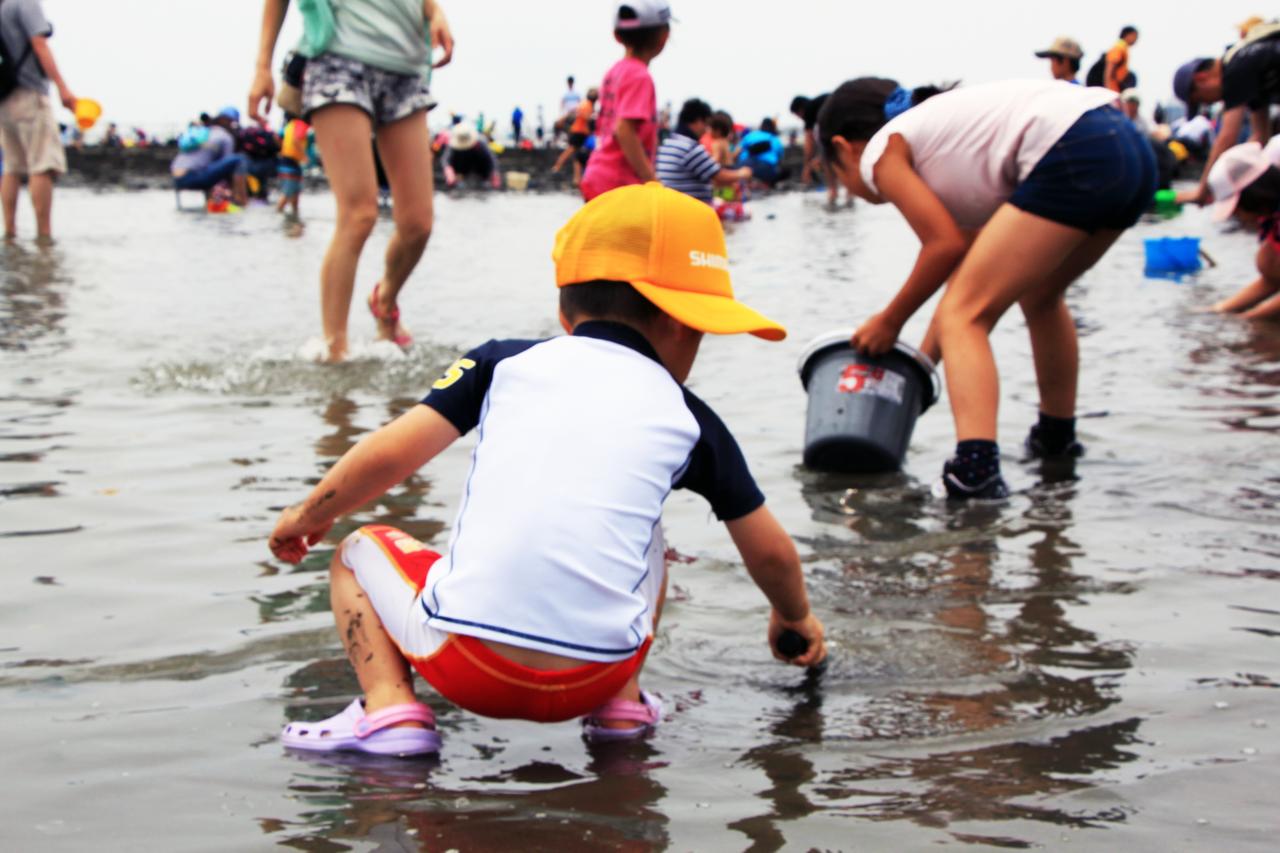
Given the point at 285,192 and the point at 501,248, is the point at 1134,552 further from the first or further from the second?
the point at 285,192

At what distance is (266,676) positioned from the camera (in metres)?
2.60

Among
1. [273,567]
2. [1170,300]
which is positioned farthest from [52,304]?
[1170,300]

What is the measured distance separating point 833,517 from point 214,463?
1.75 metres

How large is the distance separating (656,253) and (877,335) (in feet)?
6.83

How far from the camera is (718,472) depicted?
229cm

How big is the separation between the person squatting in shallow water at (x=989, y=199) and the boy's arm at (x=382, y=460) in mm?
2012

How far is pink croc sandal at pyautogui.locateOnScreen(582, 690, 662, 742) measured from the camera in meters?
→ 2.35

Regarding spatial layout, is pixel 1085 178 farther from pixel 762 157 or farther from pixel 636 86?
pixel 762 157

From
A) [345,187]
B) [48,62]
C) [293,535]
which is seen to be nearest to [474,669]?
[293,535]

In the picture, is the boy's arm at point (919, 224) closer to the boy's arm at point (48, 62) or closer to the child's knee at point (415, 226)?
the child's knee at point (415, 226)

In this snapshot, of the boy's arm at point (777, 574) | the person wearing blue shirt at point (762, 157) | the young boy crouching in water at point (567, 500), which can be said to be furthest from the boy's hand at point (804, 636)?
the person wearing blue shirt at point (762, 157)

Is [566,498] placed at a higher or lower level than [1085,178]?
lower

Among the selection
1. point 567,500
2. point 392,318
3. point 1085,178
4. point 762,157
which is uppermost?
point 762,157

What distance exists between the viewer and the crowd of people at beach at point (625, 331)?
2.16 metres
